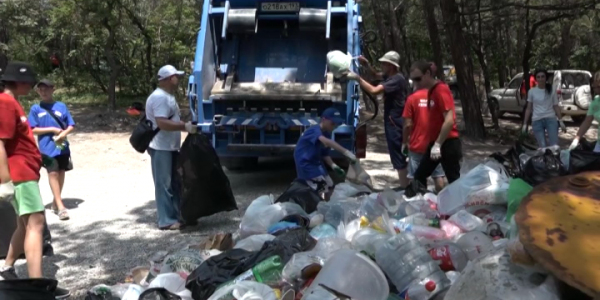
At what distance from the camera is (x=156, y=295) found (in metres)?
3.63

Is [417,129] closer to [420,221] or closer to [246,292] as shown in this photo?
[420,221]

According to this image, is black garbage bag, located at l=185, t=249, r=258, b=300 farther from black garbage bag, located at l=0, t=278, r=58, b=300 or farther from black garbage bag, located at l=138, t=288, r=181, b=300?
black garbage bag, located at l=0, t=278, r=58, b=300

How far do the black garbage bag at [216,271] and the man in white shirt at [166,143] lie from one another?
2014 mm

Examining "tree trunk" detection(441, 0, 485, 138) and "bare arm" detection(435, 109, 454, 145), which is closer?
"bare arm" detection(435, 109, 454, 145)

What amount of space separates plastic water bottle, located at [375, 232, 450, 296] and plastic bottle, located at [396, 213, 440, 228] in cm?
83

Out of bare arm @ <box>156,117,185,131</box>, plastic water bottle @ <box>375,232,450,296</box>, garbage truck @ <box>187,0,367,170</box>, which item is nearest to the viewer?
plastic water bottle @ <box>375,232,450,296</box>

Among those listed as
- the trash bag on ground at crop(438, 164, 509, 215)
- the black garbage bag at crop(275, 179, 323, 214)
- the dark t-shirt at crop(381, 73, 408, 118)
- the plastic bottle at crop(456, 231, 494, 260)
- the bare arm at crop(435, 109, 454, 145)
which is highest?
the dark t-shirt at crop(381, 73, 408, 118)

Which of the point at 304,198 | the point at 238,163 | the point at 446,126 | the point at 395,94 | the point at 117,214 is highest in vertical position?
the point at 395,94

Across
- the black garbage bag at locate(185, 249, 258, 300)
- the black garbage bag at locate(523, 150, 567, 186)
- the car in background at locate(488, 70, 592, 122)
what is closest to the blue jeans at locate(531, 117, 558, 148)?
the black garbage bag at locate(523, 150, 567, 186)

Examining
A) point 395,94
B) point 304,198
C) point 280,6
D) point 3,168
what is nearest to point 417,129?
point 395,94

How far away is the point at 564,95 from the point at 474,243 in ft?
49.9

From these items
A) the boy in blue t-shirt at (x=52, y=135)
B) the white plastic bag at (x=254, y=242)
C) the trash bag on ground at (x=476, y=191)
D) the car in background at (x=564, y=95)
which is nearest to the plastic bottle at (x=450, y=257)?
the trash bag on ground at (x=476, y=191)

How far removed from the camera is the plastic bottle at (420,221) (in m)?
4.68

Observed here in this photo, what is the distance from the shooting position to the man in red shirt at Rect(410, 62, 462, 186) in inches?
221
